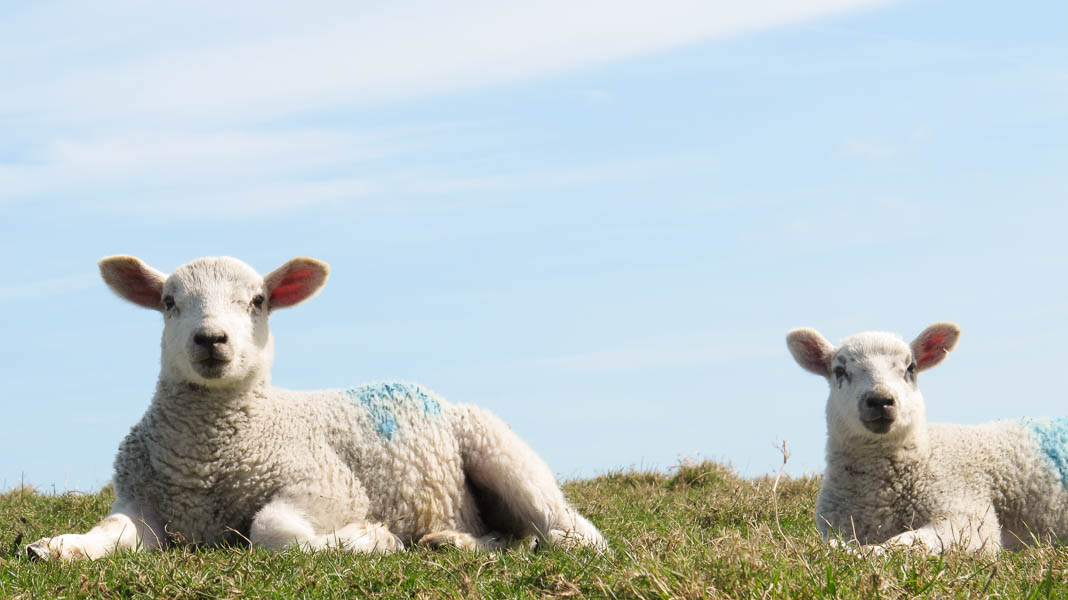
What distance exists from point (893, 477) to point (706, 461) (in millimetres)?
4898

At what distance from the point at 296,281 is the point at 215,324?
107 centimetres

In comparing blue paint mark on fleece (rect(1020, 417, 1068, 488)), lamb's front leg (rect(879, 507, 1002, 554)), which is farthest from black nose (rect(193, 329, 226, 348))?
blue paint mark on fleece (rect(1020, 417, 1068, 488))

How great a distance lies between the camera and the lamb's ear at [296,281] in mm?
8406

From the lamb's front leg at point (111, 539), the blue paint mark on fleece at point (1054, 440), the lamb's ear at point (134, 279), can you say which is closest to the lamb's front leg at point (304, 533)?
the lamb's front leg at point (111, 539)

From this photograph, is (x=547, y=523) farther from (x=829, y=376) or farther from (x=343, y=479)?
(x=829, y=376)

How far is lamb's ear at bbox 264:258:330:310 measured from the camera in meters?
8.41

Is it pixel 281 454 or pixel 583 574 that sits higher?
pixel 281 454

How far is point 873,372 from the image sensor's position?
873 cm

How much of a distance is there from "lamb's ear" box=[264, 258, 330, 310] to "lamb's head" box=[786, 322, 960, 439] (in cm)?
392

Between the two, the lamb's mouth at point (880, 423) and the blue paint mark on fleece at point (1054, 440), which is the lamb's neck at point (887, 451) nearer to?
the lamb's mouth at point (880, 423)

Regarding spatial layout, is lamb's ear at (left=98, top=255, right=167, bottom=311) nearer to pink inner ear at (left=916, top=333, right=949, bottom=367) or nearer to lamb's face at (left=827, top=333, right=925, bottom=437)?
lamb's face at (left=827, top=333, right=925, bottom=437)

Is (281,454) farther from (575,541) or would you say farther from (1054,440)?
(1054,440)

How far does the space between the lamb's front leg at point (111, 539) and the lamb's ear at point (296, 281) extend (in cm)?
179

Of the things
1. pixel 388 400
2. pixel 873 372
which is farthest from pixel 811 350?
pixel 388 400
